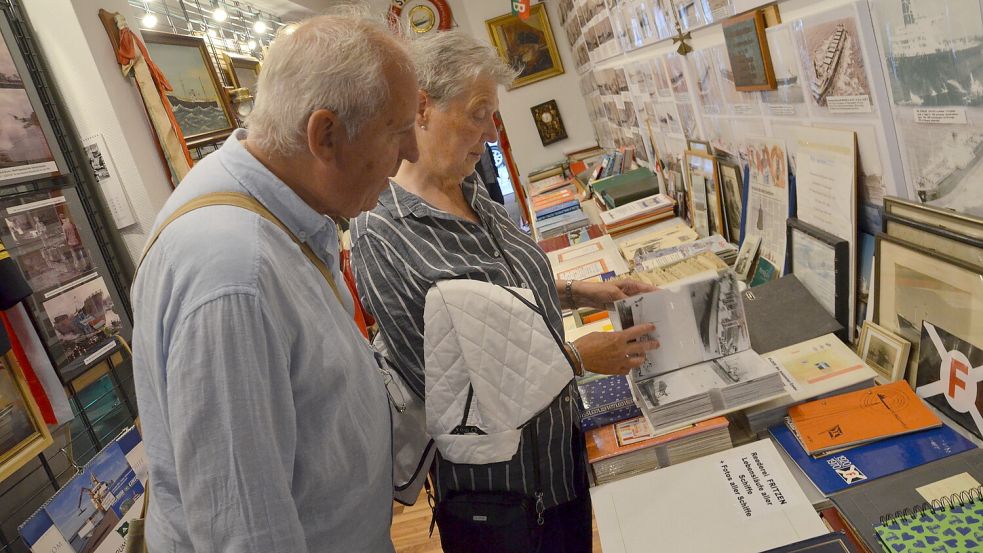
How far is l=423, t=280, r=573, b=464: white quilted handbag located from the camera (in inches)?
48.5

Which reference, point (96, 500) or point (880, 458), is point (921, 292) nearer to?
point (880, 458)

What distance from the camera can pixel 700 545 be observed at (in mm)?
1127

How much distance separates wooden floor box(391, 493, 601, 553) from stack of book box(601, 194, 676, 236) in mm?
1342

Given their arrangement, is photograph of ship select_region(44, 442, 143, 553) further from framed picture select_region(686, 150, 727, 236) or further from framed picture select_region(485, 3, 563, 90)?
framed picture select_region(485, 3, 563, 90)

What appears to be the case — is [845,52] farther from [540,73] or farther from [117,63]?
[540,73]

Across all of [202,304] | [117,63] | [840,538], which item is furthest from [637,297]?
[117,63]

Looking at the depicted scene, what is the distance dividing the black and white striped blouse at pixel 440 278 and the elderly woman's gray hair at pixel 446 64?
0.24 m

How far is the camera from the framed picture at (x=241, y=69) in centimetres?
459

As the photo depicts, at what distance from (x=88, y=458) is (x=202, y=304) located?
2113mm

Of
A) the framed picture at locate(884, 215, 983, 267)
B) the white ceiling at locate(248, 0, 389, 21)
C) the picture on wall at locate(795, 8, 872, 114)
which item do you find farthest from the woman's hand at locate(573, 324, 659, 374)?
the white ceiling at locate(248, 0, 389, 21)

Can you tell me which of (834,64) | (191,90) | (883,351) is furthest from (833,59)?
(191,90)

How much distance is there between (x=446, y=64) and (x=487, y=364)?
0.68 m

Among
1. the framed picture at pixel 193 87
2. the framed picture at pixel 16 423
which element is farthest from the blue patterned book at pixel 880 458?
the framed picture at pixel 193 87

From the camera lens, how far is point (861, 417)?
4.21ft
